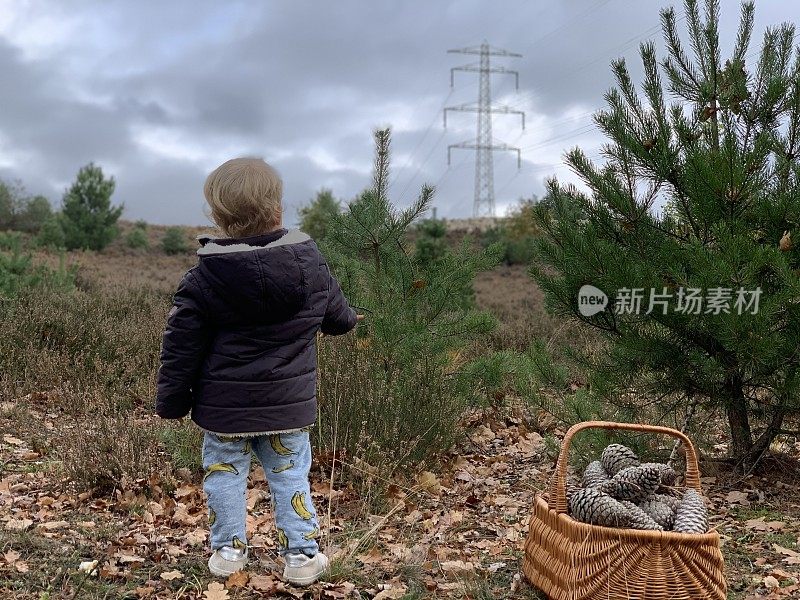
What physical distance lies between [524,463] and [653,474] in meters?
2.15

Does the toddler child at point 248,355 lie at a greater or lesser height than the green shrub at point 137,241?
lesser

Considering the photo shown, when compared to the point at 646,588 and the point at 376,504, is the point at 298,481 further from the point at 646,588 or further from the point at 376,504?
the point at 646,588

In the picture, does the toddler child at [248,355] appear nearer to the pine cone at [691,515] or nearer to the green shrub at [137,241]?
the pine cone at [691,515]

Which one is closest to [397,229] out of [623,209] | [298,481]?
[623,209]

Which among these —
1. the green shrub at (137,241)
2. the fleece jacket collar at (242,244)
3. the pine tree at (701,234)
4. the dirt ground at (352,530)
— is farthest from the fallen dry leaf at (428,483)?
the green shrub at (137,241)

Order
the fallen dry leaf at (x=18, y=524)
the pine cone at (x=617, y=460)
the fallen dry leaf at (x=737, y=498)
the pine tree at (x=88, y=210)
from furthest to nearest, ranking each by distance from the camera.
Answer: the pine tree at (x=88, y=210)
the fallen dry leaf at (x=737, y=498)
the fallen dry leaf at (x=18, y=524)
the pine cone at (x=617, y=460)

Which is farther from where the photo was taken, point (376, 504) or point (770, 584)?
point (376, 504)

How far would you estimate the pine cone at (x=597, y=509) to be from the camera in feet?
9.95

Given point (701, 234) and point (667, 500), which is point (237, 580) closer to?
point (667, 500)

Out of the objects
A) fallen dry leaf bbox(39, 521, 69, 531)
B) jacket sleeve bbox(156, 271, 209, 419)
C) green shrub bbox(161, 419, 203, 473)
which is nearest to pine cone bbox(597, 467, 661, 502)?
jacket sleeve bbox(156, 271, 209, 419)

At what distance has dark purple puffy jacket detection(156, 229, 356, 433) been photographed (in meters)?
2.98

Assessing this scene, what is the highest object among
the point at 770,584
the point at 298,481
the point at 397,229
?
the point at 397,229

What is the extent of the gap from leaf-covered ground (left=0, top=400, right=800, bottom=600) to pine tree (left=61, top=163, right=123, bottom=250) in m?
21.6

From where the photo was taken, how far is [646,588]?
2.85 m
